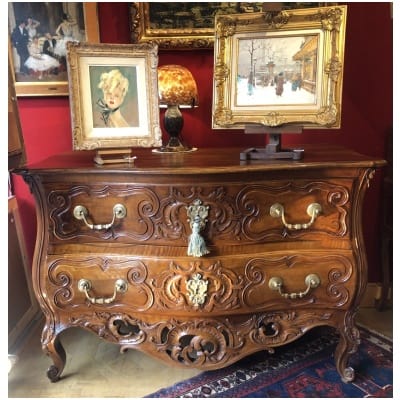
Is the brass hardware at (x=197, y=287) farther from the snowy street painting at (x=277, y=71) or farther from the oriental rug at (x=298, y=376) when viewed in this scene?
the snowy street painting at (x=277, y=71)

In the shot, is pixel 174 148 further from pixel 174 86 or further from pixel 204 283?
pixel 204 283

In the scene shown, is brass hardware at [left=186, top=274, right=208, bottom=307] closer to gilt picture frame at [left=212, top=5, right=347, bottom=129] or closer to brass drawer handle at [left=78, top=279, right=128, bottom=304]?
brass drawer handle at [left=78, top=279, right=128, bottom=304]

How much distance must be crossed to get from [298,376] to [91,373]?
34.8 inches

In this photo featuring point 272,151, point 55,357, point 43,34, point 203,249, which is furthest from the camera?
point 43,34

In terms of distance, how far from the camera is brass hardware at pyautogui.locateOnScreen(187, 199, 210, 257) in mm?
1198

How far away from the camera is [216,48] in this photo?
130cm

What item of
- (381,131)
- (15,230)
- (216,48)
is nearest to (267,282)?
(216,48)

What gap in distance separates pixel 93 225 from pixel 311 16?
41.5 inches

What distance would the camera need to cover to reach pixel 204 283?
48.6 inches

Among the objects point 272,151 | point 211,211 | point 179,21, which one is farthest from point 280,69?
point 179,21

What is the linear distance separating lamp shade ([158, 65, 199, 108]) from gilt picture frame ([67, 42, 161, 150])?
194 millimetres

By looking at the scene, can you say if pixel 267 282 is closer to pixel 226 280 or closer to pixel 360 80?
pixel 226 280

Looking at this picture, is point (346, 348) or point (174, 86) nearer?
point (346, 348)

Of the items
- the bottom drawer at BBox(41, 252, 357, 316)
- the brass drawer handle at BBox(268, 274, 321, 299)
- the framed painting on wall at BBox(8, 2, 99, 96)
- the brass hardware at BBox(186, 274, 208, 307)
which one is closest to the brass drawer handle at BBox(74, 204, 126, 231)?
the bottom drawer at BBox(41, 252, 357, 316)
